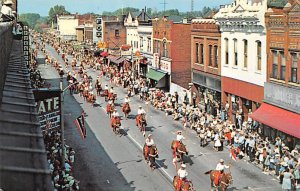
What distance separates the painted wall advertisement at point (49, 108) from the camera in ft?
82.1

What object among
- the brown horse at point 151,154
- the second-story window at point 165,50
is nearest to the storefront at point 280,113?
the brown horse at point 151,154

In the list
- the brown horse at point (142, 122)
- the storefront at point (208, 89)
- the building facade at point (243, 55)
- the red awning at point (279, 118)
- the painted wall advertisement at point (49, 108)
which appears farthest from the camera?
the storefront at point (208, 89)

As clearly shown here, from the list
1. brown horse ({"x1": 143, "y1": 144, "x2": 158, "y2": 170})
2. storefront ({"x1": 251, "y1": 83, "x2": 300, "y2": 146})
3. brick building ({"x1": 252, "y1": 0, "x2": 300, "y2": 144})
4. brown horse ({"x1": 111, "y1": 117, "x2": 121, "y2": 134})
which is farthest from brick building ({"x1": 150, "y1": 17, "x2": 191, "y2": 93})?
brown horse ({"x1": 143, "y1": 144, "x2": 158, "y2": 170})

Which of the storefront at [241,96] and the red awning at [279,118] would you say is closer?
the red awning at [279,118]

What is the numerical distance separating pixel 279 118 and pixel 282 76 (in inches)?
122

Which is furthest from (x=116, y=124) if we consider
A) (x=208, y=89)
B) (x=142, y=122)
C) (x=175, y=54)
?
(x=175, y=54)

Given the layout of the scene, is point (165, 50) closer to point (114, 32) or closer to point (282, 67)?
point (282, 67)

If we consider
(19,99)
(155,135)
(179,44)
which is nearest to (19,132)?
(19,99)

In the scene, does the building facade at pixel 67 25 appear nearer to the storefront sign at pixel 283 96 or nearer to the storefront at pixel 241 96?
the storefront at pixel 241 96

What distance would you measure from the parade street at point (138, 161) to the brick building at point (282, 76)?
147 inches

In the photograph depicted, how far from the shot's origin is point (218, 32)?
45031mm

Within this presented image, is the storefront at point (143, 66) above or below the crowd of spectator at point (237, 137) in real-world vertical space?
above

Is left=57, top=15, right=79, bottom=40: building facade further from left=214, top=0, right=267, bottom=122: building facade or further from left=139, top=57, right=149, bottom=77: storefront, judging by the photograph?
left=214, top=0, right=267, bottom=122: building facade

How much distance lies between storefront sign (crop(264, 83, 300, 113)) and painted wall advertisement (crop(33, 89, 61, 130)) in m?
13.4
